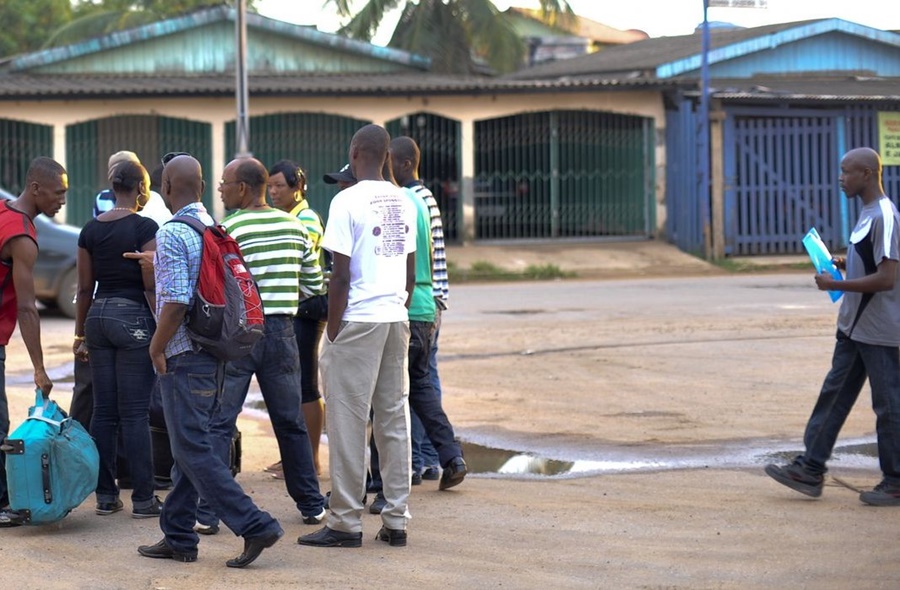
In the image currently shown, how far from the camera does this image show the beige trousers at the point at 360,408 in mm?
5812

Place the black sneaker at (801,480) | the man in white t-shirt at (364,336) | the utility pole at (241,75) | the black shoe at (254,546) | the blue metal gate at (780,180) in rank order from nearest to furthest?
the black shoe at (254,546) → the man in white t-shirt at (364,336) → the black sneaker at (801,480) → the utility pole at (241,75) → the blue metal gate at (780,180)

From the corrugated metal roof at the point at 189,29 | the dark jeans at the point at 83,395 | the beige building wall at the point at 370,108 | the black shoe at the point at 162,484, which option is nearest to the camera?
the dark jeans at the point at 83,395

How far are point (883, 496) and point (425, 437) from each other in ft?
8.41

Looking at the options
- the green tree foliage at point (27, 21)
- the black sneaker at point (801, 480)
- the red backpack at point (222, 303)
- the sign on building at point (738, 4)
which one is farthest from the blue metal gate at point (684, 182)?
the green tree foliage at point (27, 21)

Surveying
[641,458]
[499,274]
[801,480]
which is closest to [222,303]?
[801,480]

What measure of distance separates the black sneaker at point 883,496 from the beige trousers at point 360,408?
238 cm

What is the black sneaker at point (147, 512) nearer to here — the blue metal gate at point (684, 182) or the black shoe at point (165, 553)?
the black shoe at point (165, 553)

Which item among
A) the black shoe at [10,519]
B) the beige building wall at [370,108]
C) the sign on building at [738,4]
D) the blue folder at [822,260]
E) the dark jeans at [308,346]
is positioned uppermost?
the sign on building at [738,4]

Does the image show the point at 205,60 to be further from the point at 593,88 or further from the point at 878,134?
the point at 878,134

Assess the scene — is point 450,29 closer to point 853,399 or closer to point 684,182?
point 684,182

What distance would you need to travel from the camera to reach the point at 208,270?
213 inches

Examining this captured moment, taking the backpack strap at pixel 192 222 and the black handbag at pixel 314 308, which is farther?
the black handbag at pixel 314 308

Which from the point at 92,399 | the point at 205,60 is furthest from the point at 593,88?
the point at 92,399

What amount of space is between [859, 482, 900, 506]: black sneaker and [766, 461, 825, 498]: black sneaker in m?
0.23
